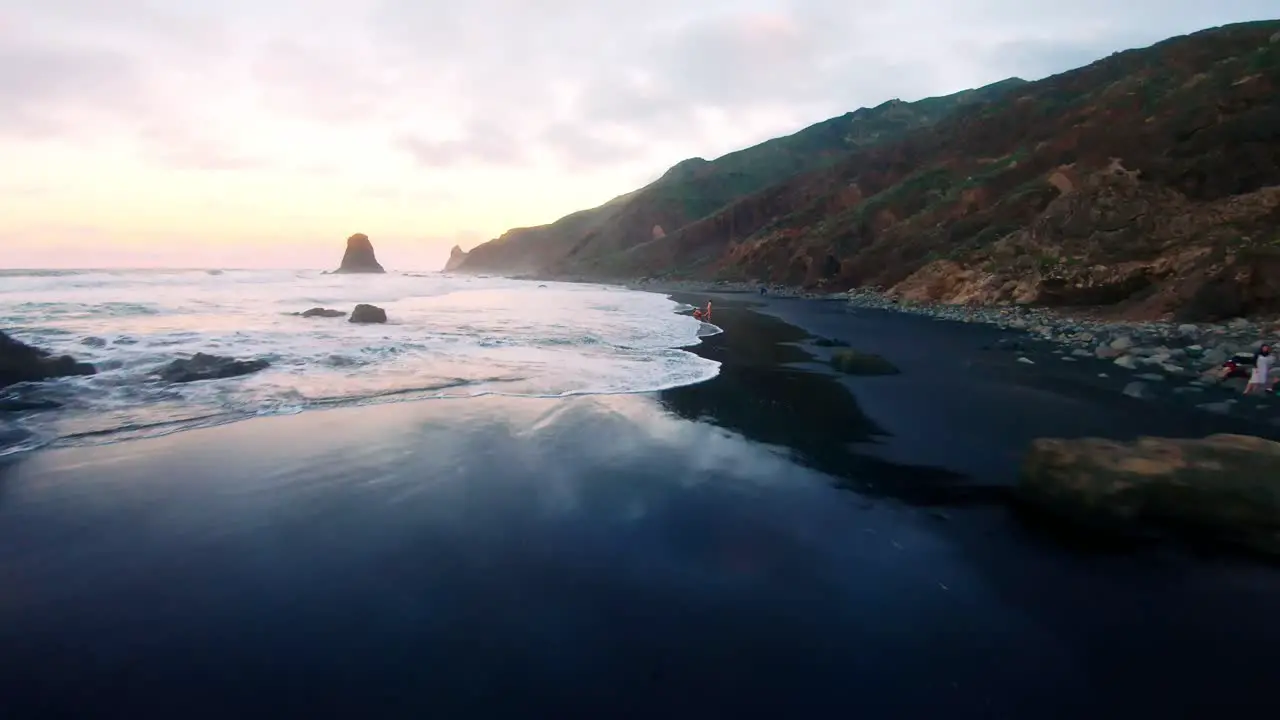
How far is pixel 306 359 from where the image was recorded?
1653cm

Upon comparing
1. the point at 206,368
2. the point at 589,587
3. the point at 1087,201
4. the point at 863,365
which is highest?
the point at 1087,201

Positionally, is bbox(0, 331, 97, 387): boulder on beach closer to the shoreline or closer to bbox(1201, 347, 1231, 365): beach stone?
the shoreline

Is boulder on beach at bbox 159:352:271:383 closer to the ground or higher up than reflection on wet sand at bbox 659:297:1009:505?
higher up

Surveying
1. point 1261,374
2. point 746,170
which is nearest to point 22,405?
point 1261,374

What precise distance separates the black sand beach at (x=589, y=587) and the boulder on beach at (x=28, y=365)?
5.31m

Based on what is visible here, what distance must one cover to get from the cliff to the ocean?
54.0 ft

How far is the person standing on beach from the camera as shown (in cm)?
1179

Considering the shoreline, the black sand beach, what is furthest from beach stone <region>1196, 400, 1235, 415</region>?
the black sand beach

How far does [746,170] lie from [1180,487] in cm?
15149

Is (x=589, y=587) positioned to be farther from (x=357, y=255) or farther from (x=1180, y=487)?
(x=357, y=255)

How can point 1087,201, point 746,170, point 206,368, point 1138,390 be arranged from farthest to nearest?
point 746,170, point 1087,201, point 206,368, point 1138,390

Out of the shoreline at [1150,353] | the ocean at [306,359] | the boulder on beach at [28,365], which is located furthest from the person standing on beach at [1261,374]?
the boulder on beach at [28,365]

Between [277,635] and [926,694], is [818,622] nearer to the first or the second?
[926,694]

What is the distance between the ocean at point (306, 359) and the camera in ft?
36.8
